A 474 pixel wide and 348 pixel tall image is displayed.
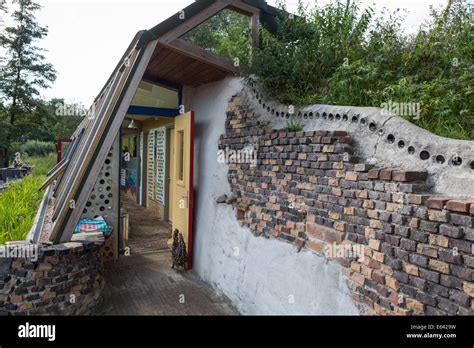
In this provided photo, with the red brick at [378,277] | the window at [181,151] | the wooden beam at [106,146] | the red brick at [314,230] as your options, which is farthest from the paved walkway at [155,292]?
the red brick at [378,277]

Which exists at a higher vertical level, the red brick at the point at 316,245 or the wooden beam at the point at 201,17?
the wooden beam at the point at 201,17

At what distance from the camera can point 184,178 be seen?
6.10m

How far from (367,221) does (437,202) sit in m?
0.62

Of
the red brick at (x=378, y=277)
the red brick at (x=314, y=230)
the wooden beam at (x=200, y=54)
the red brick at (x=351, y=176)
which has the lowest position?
the red brick at (x=378, y=277)

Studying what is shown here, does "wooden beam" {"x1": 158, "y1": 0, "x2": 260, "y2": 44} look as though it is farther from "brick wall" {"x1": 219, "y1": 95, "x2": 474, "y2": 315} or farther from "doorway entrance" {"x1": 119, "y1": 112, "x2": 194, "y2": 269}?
"brick wall" {"x1": 219, "y1": 95, "x2": 474, "y2": 315}

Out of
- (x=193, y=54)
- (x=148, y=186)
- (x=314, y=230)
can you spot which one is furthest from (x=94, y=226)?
(x=148, y=186)

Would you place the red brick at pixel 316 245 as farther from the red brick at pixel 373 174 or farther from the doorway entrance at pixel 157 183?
the doorway entrance at pixel 157 183

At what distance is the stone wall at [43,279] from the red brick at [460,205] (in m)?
3.56

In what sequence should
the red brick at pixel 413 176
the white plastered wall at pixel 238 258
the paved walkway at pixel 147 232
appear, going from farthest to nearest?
the paved walkway at pixel 147 232, the white plastered wall at pixel 238 258, the red brick at pixel 413 176

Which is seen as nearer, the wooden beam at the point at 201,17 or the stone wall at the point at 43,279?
the stone wall at the point at 43,279

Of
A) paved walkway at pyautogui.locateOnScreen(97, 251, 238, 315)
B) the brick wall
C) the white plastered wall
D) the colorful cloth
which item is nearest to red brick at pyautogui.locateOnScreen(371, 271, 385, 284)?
the brick wall

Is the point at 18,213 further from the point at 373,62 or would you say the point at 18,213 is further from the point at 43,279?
the point at 373,62

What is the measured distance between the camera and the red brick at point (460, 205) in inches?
74.4
